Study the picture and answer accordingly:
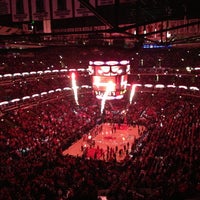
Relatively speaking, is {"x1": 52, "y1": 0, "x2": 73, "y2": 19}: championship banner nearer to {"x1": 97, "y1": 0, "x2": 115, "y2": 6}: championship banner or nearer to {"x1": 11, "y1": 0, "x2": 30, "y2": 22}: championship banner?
{"x1": 11, "y1": 0, "x2": 30, "y2": 22}: championship banner

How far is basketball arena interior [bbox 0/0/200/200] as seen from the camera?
6320mm

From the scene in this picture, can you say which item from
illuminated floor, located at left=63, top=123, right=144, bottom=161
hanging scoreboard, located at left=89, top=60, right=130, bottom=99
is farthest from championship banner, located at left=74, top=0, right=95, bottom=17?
hanging scoreboard, located at left=89, top=60, right=130, bottom=99

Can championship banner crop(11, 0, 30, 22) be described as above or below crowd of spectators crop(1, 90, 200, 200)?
above

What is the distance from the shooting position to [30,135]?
21203 mm

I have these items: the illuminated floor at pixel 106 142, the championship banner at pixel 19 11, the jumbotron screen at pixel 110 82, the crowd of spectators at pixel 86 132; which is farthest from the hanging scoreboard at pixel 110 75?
the championship banner at pixel 19 11

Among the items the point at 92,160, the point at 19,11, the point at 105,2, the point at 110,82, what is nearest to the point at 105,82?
the point at 110,82

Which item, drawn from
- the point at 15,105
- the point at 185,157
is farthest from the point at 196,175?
the point at 15,105

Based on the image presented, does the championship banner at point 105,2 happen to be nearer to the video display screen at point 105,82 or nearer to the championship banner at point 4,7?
the championship banner at point 4,7

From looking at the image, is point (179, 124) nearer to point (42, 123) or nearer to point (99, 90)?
point (99, 90)

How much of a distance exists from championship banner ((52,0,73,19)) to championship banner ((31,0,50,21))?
149 millimetres

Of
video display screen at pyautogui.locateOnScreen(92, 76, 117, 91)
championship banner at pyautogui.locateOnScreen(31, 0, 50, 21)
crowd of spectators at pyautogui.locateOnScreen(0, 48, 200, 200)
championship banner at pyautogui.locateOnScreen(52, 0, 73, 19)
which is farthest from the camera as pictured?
video display screen at pyautogui.locateOnScreen(92, 76, 117, 91)

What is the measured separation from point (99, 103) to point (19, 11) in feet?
86.6

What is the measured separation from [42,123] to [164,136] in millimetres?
10001

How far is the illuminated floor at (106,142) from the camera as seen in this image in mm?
20284
